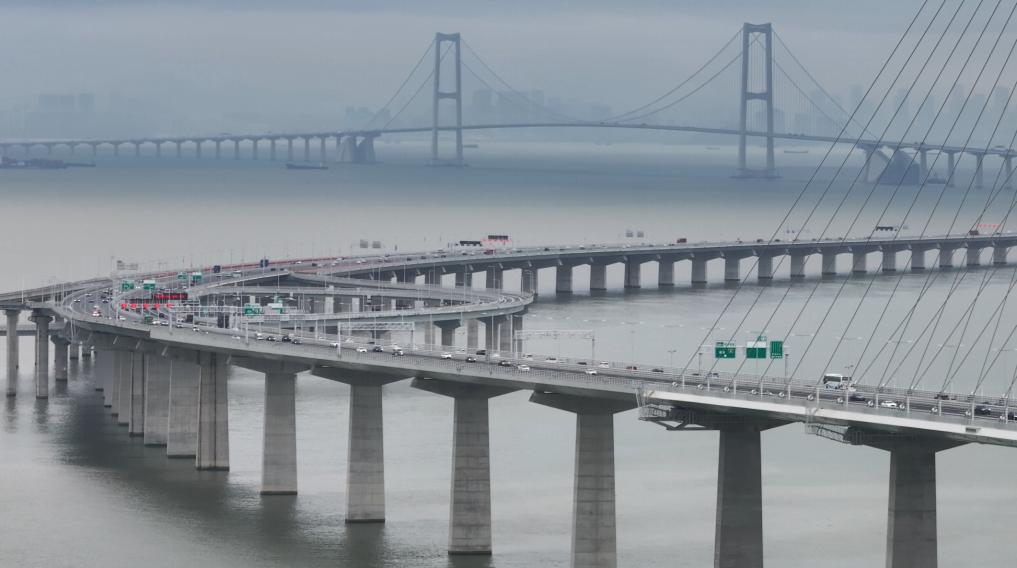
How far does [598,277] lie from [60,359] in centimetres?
7542

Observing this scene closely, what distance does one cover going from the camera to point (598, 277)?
18575 centimetres

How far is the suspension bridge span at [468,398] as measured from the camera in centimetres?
6122

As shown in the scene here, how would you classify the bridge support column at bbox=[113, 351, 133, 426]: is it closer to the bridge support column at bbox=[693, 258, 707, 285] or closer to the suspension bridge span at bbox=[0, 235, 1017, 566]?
the suspension bridge span at bbox=[0, 235, 1017, 566]

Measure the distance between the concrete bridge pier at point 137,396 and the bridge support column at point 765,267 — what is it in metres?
105

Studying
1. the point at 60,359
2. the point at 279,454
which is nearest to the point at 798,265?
the point at 60,359

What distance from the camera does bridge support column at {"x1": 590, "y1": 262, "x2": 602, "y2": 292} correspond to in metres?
185

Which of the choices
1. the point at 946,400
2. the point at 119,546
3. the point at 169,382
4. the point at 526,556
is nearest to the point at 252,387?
the point at 169,382

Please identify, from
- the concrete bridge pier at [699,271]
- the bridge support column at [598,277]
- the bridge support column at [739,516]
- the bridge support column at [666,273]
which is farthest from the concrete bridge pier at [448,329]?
the concrete bridge pier at [699,271]

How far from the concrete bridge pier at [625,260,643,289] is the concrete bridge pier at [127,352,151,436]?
311 ft

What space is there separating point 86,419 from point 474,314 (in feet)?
83.3

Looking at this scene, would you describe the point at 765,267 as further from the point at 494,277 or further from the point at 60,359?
the point at 60,359

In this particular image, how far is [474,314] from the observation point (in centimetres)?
11975

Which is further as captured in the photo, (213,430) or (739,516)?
(213,430)

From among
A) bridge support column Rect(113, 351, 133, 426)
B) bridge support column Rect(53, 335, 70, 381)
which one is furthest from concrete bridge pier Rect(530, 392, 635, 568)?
bridge support column Rect(53, 335, 70, 381)
